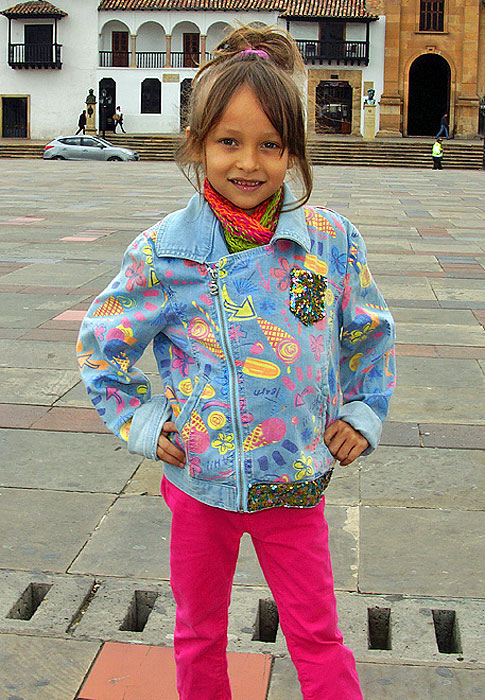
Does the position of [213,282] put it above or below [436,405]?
above

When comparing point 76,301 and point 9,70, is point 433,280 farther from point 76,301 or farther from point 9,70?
point 9,70

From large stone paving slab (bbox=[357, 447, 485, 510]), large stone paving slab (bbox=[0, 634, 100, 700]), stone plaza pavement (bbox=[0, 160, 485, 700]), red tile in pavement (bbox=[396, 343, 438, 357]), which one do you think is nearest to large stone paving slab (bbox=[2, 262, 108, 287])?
stone plaza pavement (bbox=[0, 160, 485, 700])

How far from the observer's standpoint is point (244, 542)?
348cm

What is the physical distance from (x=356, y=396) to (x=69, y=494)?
1892 mm

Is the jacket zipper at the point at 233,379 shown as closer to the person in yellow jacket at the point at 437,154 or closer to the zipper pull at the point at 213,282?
the zipper pull at the point at 213,282

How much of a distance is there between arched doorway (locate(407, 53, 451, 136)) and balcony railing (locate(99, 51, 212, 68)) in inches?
439

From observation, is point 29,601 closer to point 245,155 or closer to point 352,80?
point 245,155

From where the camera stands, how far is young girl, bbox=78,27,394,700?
205 cm

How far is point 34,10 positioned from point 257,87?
173ft

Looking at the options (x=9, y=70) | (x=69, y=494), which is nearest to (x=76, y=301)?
(x=69, y=494)

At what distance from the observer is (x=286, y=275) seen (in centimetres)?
208

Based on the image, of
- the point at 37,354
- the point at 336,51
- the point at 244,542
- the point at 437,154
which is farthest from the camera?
the point at 336,51

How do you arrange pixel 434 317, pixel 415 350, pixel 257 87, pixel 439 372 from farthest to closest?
pixel 434 317, pixel 415 350, pixel 439 372, pixel 257 87

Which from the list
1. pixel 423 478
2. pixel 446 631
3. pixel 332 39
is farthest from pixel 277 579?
pixel 332 39
